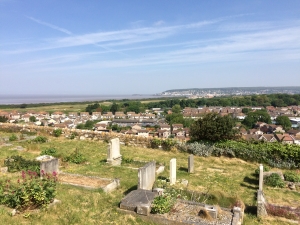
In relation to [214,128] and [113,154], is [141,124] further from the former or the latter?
[113,154]

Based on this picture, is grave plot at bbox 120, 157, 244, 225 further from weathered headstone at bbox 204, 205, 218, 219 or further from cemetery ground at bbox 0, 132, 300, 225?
cemetery ground at bbox 0, 132, 300, 225

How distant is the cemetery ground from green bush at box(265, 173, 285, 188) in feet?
0.85

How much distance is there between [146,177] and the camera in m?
8.02

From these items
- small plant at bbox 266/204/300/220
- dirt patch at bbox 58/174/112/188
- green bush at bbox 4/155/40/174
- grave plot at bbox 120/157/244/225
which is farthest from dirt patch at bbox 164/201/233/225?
green bush at bbox 4/155/40/174

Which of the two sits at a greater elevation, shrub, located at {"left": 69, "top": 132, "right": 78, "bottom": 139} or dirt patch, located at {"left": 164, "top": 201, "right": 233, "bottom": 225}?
shrub, located at {"left": 69, "top": 132, "right": 78, "bottom": 139}

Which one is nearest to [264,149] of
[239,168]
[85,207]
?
[239,168]

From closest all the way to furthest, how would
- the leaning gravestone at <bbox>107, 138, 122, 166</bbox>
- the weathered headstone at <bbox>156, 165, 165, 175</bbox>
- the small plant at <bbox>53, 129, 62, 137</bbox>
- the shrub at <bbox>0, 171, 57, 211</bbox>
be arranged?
1. the shrub at <bbox>0, 171, 57, 211</bbox>
2. the weathered headstone at <bbox>156, 165, 165, 175</bbox>
3. the leaning gravestone at <bbox>107, 138, 122, 166</bbox>
4. the small plant at <bbox>53, 129, 62, 137</bbox>

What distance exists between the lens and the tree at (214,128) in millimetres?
14195

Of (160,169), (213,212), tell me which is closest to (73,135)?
(160,169)

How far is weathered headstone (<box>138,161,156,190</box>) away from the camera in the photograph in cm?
769

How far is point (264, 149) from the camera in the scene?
1305cm

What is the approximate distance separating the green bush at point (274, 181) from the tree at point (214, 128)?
178 inches

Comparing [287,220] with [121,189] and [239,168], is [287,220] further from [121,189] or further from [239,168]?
[239,168]

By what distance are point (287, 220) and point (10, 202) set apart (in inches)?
280
